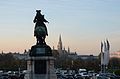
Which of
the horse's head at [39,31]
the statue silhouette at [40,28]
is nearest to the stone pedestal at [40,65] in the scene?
the statue silhouette at [40,28]

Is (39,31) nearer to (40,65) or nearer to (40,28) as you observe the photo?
(40,28)

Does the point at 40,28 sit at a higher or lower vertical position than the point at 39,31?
higher

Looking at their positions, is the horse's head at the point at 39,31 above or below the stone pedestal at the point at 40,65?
above

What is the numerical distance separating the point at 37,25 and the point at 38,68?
3884 millimetres

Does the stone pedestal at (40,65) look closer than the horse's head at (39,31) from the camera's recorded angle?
Yes

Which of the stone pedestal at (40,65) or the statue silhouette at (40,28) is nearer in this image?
the stone pedestal at (40,65)

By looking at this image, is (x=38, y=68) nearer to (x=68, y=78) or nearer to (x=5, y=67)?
(x=68, y=78)

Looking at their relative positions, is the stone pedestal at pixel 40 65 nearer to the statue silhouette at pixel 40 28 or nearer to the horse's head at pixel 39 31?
the statue silhouette at pixel 40 28

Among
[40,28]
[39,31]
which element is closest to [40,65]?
[39,31]

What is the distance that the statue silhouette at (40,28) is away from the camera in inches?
1415

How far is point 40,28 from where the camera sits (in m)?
36.0

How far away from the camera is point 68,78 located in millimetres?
58031

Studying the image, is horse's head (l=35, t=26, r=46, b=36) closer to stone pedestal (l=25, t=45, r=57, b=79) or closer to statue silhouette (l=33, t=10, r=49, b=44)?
statue silhouette (l=33, t=10, r=49, b=44)

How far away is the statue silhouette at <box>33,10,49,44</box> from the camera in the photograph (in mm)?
35938
